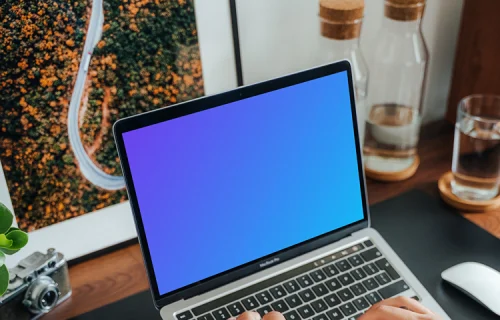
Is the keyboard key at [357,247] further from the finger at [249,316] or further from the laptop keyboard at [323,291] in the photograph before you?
the finger at [249,316]

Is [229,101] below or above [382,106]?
above

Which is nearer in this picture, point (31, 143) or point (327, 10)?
point (31, 143)

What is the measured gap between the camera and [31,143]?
0.87 m

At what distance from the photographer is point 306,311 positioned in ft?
2.69

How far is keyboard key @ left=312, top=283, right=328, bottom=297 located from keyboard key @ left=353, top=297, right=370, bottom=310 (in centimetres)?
4

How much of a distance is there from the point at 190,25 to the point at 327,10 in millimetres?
210

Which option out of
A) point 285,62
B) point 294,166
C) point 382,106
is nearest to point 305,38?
point 285,62

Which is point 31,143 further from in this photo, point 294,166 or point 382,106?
point 382,106

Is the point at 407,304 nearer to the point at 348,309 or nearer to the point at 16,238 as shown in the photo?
the point at 348,309

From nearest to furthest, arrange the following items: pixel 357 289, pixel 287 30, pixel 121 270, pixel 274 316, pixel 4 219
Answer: pixel 4 219 < pixel 274 316 < pixel 357 289 < pixel 121 270 < pixel 287 30

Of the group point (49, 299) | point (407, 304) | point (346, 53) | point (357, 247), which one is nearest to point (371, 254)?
point (357, 247)

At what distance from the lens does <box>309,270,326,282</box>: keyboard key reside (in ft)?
2.82

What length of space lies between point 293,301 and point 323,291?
0.04 meters

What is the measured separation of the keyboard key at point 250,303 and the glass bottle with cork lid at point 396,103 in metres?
0.39
